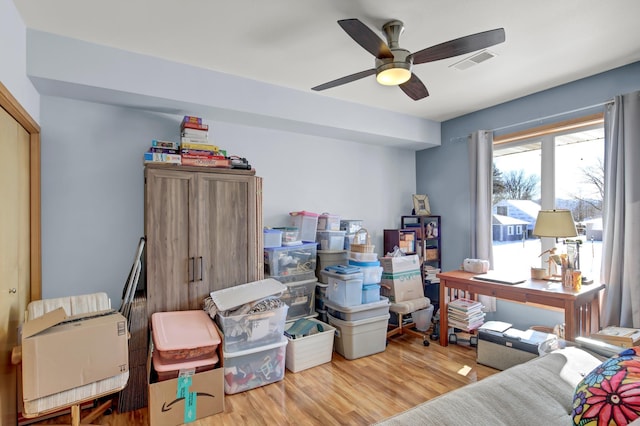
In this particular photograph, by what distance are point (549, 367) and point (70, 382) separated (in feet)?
7.76

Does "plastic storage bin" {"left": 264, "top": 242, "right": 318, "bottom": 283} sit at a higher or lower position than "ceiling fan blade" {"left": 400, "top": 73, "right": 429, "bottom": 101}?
lower

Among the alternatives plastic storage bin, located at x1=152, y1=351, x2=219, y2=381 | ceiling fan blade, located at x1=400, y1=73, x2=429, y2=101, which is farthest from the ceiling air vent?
plastic storage bin, located at x1=152, y1=351, x2=219, y2=381

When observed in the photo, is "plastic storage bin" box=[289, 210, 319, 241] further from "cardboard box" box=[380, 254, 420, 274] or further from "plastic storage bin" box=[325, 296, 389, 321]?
"cardboard box" box=[380, 254, 420, 274]

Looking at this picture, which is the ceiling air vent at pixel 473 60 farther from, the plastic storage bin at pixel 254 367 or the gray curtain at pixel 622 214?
the plastic storage bin at pixel 254 367

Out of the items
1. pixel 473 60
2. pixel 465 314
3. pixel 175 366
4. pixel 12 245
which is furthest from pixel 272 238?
pixel 473 60

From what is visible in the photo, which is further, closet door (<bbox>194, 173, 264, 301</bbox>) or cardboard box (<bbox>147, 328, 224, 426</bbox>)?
closet door (<bbox>194, 173, 264, 301</bbox>)

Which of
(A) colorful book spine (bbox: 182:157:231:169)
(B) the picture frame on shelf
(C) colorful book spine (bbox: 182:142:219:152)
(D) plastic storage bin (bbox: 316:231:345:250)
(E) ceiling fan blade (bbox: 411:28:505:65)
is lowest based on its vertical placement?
(D) plastic storage bin (bbox: 316:231:345:250)

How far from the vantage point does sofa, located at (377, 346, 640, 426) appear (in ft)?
3.29

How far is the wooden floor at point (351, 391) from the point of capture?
2.19m

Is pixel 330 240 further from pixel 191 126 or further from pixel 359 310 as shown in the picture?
pixel 191 126

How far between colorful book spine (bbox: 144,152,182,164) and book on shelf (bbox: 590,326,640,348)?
3.23 metres

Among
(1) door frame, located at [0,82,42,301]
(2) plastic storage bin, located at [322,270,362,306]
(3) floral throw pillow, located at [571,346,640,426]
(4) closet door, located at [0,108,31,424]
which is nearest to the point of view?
(3) floral throw pillow, located at [571,346,640,426]

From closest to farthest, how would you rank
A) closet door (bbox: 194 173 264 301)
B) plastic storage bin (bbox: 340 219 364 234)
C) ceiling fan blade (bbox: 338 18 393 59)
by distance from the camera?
ceiling fan blade (bbox: 338 18 393 59) < closet door (bbox: 194 173 264 301) < plastic storage bin (bbox: 340 219 364 234)

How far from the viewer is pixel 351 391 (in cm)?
250
